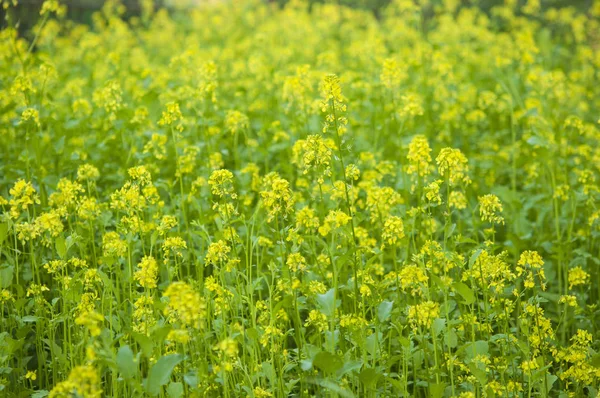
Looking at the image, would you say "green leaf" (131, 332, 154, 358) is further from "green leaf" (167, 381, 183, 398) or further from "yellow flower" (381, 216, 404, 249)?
"yellow flower" (381, 216, 404, 249)

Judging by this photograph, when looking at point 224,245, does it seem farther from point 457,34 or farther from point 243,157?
point 457,34

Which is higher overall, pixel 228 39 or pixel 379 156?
pixel 228 39

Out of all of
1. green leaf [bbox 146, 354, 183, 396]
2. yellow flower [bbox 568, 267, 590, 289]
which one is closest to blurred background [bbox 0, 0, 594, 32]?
yellow flower [bbox 568, 267, 590, 289]

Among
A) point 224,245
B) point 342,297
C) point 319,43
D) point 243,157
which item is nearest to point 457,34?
point 319,43

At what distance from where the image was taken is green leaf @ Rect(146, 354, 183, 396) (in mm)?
2293

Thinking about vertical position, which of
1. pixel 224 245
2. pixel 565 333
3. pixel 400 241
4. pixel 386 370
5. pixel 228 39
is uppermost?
pixel 228 39

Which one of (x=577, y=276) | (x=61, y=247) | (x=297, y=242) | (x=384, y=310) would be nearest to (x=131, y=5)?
(x=61, y=247)

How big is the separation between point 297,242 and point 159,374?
0.81 metres

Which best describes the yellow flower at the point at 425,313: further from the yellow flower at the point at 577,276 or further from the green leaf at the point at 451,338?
the yellow flower at the point at 577,276

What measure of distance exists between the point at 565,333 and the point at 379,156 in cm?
175

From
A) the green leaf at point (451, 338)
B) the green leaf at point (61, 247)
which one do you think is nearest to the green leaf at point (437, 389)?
the green leaf at point (451, 338)

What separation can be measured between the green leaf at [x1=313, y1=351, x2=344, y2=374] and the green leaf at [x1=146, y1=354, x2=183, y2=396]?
1.62 ft

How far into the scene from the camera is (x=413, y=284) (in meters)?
2.76

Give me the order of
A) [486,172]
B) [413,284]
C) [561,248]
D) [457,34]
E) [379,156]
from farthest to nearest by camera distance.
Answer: [457,34] → [486,172] → [379,156] → [561,248] → [413,284]
